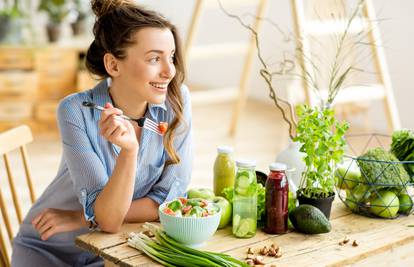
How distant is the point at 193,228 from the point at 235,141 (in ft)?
11.7

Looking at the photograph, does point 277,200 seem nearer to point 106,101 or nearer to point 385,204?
point 385,204

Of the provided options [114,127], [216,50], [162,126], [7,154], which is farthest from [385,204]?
[216,50]

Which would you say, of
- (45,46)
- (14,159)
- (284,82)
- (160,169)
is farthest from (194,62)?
(160,169)

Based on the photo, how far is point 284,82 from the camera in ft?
19.7

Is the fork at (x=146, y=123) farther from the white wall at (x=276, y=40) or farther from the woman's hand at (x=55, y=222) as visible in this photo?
the white wall at (x=276, y=40)

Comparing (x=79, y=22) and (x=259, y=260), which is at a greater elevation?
(x=79, y=22)

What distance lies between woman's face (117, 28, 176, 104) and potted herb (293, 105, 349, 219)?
39cm

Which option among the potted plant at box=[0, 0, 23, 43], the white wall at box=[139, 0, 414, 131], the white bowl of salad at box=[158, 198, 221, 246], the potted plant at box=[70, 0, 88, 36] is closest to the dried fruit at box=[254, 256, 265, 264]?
the white bowl of salad at box=[158, 198, 221, 246]

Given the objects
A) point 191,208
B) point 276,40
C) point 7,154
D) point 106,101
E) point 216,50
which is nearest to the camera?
point 191,208

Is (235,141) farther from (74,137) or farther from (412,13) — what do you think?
(74,137)

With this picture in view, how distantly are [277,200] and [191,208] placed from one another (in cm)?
23

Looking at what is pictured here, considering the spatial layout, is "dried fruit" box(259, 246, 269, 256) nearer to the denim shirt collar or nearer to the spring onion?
the spring onion

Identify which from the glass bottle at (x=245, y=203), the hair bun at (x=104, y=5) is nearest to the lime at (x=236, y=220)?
the glass bottle at (x=245, y=203)

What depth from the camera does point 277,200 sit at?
1852mm
